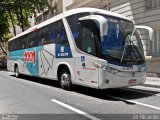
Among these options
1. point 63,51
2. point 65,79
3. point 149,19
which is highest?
point 149,19

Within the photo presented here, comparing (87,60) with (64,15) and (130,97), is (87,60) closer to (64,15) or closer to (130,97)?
(130,97)

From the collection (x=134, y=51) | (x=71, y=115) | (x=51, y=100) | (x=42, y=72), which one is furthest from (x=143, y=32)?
(x=71, y=115)

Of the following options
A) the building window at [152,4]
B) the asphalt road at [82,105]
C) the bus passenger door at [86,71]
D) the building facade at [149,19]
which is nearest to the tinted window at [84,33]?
the bus passenger door at [86,71]

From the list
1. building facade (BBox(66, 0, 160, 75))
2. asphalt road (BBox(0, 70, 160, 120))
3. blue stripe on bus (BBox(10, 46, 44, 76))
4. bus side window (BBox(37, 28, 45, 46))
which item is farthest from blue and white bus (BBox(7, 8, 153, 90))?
building facade (BBox(66, 0, 160, 75))

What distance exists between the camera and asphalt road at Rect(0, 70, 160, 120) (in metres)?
8.55

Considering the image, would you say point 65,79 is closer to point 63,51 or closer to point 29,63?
point 63,51

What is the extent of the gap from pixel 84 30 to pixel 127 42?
5.25 feet

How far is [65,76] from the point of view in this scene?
13.5 m

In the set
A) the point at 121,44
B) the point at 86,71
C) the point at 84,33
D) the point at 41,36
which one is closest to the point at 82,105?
the point at 86,71

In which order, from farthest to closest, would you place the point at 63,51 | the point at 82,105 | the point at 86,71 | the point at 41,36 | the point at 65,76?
the point at 41,36 → the point at 63,51 → the point at 65,76 → the point at 86,71 → the point at 82,105

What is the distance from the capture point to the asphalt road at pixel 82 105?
28.0 ft

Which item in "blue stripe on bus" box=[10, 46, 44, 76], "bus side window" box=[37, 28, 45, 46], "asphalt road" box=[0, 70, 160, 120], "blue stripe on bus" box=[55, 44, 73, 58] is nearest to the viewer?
"asphalt road" box=[0, 70, 160, 120]

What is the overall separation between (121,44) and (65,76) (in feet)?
10.1

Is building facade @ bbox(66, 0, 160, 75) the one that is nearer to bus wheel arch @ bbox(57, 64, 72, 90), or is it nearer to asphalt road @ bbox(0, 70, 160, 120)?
asphalt road @ bbox(0, 70, 160, 120)
